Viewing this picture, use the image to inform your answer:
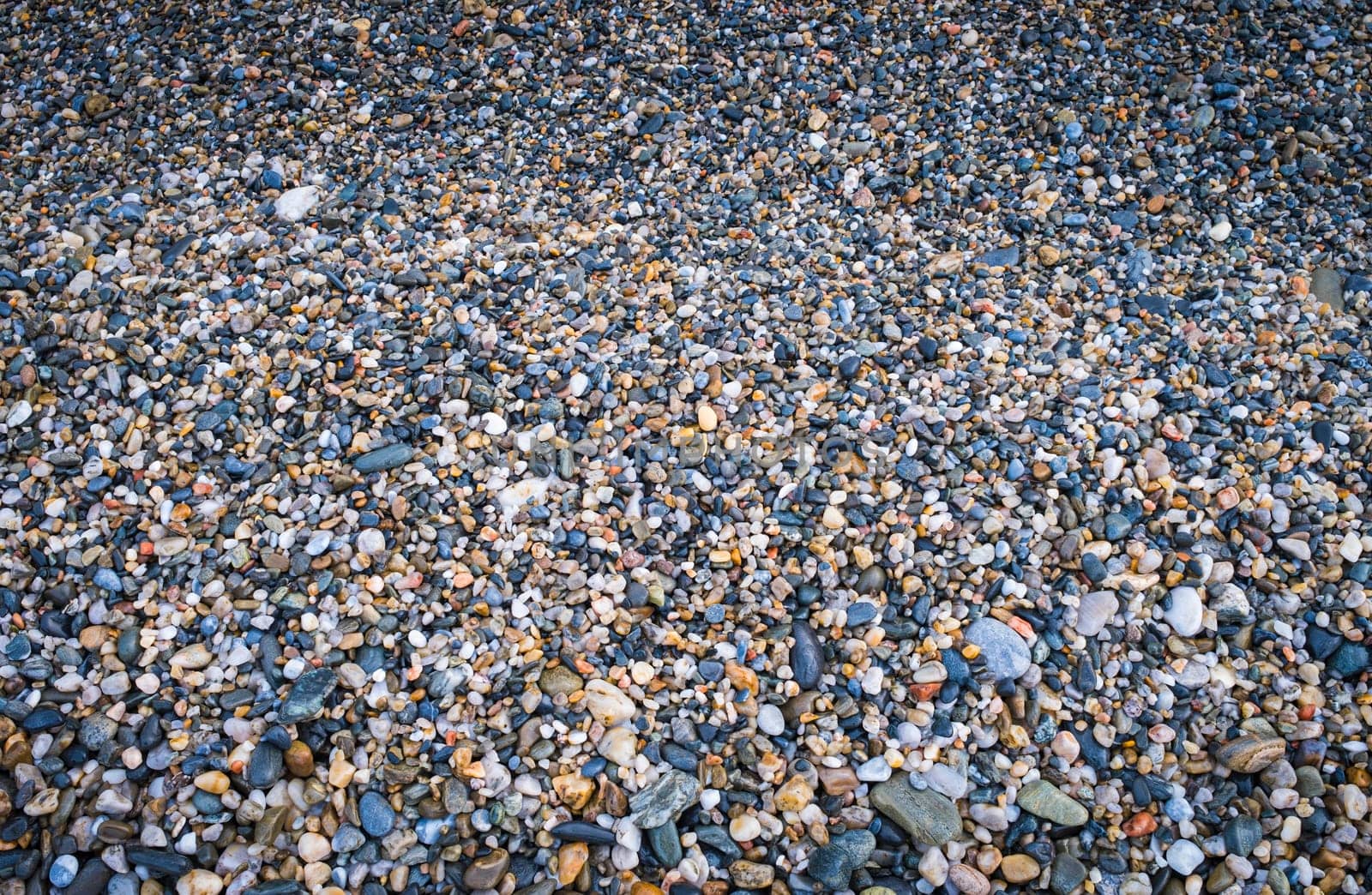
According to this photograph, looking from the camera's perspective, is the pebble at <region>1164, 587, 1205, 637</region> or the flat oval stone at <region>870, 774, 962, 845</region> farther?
the pebble at <region>1164, 587, 1205, 637</region>

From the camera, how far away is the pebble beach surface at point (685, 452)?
6.85ft

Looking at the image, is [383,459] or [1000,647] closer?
[1000,647]

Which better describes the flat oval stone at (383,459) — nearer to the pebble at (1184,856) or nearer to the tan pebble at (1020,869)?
the tan pebble at (1020,869)

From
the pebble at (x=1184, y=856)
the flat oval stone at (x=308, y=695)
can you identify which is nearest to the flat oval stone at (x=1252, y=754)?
the pebble at (x=1184, y=856)

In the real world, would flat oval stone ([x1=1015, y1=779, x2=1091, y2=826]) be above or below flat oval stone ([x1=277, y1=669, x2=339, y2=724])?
below

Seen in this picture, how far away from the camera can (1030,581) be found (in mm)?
2432

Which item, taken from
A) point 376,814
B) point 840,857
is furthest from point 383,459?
point 840,857

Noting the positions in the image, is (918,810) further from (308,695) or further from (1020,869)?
(308,695)

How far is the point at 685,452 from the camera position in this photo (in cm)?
266

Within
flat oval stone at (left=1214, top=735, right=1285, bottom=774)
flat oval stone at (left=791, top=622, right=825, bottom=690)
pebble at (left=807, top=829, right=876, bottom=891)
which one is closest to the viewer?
pebble at (left=807, top=829, right=876, bottom=891)

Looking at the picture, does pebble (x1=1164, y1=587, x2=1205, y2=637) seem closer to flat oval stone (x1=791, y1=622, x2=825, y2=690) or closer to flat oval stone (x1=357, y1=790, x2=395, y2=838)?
flat oval stone (x1=791, y1=622, x2=825, y2=690)

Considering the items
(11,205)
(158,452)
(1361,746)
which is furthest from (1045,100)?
(11,205)

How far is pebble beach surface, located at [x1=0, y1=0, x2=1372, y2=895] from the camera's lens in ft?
6.85

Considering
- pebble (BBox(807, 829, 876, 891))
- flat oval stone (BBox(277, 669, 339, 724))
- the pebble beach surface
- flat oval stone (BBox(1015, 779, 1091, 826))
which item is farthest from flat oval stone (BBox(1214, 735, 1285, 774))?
flat oval stone (BBox(277, 669, 339, 724))
